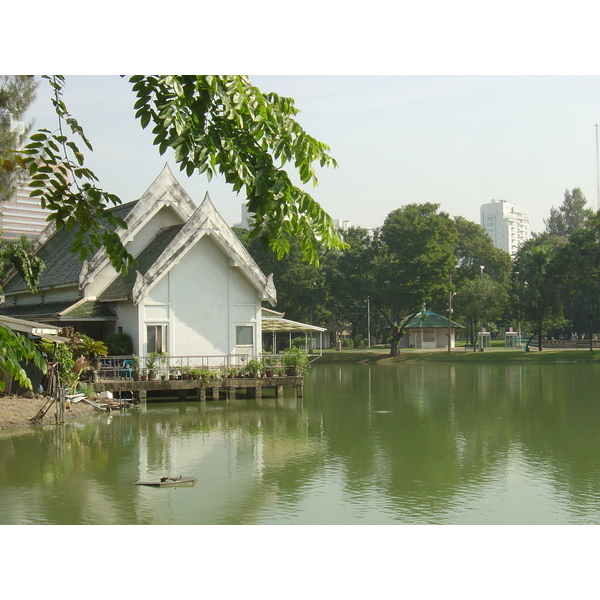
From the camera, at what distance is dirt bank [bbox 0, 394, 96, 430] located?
59.3 feet

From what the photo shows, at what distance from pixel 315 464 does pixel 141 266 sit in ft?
48.7

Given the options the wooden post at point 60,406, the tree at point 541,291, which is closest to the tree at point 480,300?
the tree at point 541,291

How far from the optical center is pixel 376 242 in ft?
194

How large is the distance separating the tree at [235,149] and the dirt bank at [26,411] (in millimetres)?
13536

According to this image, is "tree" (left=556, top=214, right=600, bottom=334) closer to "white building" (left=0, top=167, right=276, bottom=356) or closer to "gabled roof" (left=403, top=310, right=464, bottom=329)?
"gabled roof" (left=403, top=310, right=464, bottom=329)

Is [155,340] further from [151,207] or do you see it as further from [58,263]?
[58,263]

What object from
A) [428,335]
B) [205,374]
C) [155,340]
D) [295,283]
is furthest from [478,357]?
[205,374]

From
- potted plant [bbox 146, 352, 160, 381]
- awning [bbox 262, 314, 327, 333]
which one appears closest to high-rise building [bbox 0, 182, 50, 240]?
awning [bbox 262, 314, 327, 333]

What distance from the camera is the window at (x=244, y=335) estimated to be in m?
27.3

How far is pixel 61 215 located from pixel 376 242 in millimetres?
53955

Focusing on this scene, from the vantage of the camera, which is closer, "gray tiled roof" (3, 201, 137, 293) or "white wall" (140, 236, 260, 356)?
"white wall" (140, 236, 260, 356)

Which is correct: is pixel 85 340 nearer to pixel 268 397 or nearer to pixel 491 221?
pixel 268 397

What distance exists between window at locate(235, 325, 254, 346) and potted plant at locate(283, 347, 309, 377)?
6.91ft

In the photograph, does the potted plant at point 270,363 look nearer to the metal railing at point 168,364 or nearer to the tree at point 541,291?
the metal railing at point 168,364
